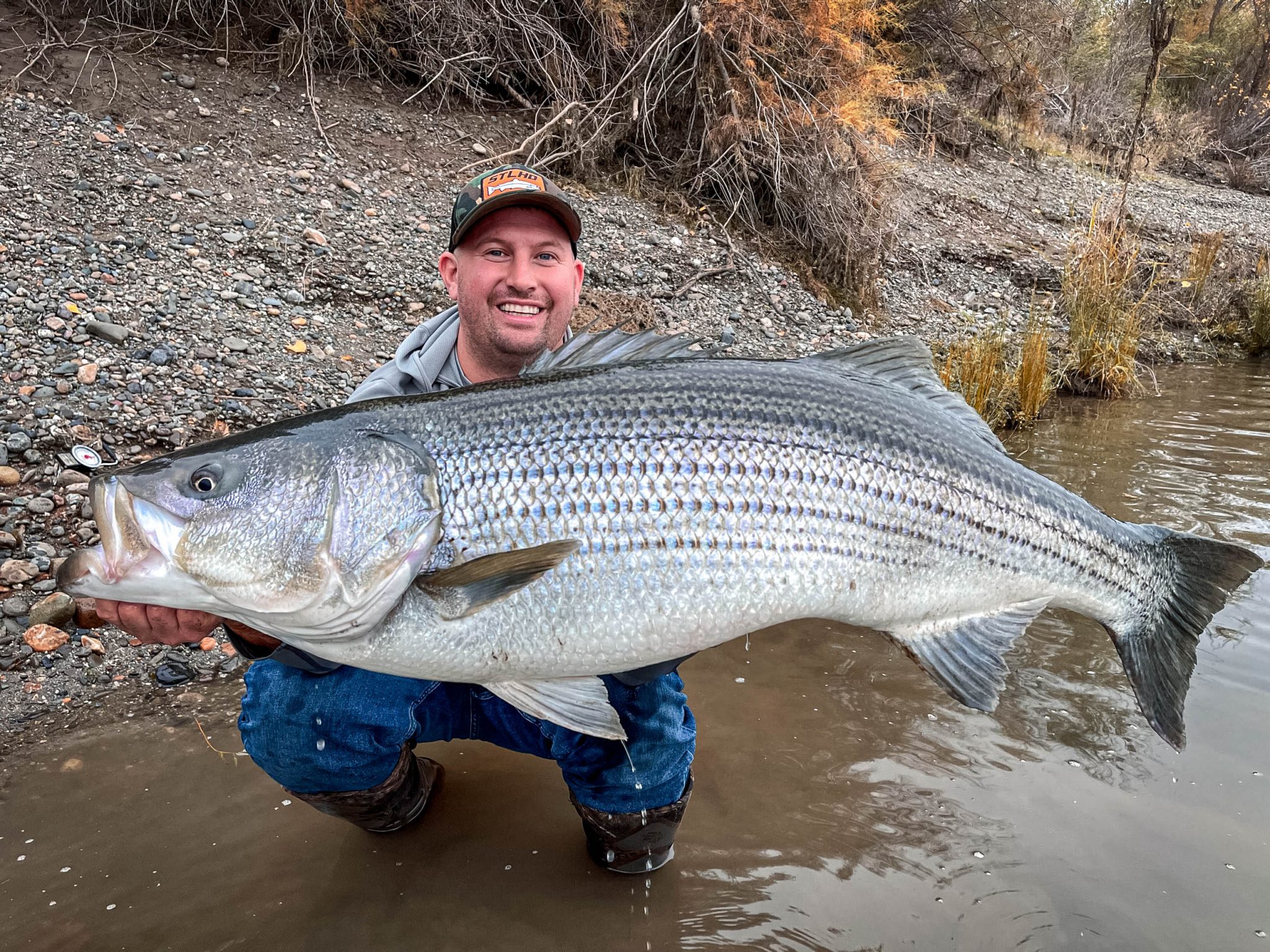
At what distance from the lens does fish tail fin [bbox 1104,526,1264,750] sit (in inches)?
93.9

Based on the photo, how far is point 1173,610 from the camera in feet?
7.94

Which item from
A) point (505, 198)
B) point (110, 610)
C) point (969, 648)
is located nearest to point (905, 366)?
point (969, 648)

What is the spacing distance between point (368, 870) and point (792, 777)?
1491mm

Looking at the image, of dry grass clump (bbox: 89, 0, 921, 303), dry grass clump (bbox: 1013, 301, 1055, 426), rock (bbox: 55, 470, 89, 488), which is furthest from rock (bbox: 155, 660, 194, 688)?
dry grass clump (bbox: 89, 0, 921, 303)

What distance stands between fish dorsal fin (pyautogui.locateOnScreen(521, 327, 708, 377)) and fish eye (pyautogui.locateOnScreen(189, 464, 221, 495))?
84 cm

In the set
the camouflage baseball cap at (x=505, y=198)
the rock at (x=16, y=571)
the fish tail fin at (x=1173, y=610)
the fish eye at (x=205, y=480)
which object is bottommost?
the rock at (x=16, y=571)

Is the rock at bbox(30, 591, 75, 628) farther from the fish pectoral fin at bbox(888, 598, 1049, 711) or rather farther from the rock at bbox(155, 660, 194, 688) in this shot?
the fish pectoral fin at bbox(888, 598, 1049, 711)

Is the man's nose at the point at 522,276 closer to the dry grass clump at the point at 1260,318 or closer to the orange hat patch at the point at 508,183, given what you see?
the orange hat patch at the point at 508,183

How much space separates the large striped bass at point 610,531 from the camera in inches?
74.9

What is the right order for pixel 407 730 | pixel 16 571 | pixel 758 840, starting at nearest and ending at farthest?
pixel 407 730 → pixel 758 840 → pixel 16 571

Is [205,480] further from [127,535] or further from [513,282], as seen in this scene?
[513,282]

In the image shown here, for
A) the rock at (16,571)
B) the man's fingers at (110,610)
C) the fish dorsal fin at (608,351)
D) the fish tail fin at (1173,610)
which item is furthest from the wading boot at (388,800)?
the fish tail fin at (1173,610)

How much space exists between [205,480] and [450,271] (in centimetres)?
155

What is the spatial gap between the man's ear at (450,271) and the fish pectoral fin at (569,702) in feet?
5.46
